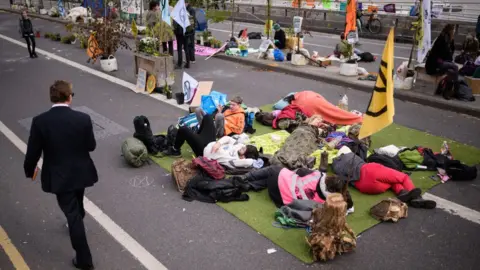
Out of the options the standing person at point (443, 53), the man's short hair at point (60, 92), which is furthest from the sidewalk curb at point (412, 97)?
the man's short hair at point (60, 92)

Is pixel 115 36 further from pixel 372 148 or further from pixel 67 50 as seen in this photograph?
pixel 372 148

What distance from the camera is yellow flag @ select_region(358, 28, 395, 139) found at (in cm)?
472

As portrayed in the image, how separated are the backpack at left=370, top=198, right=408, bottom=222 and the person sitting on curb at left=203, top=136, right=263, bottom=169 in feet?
6.67

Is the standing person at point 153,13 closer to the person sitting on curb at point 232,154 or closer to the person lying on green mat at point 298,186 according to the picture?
the person sitting on curb at point 232,154

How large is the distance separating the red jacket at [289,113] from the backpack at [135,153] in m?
2.92

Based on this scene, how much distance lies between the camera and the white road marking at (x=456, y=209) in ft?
18.3

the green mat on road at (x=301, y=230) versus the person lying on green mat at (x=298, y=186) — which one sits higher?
the person lying on green mat at (x=298, y=186)

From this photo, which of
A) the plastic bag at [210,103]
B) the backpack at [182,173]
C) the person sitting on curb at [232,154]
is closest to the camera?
the backpack at [182,173]

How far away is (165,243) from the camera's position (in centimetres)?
506

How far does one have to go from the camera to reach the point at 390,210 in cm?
542

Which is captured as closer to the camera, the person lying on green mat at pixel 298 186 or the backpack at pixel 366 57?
the person lying on green mat at pixel 298 186

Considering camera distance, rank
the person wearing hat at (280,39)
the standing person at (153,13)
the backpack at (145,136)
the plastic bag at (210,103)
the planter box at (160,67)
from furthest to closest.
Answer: the person wearing hat at (280,39)
the standing person at (153,13)
the planter box at (160,67)
the plastic bag at (210,103)
the backpack at (145,136)

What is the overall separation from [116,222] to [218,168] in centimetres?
179

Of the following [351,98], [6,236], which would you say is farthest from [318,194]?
[351,98]
